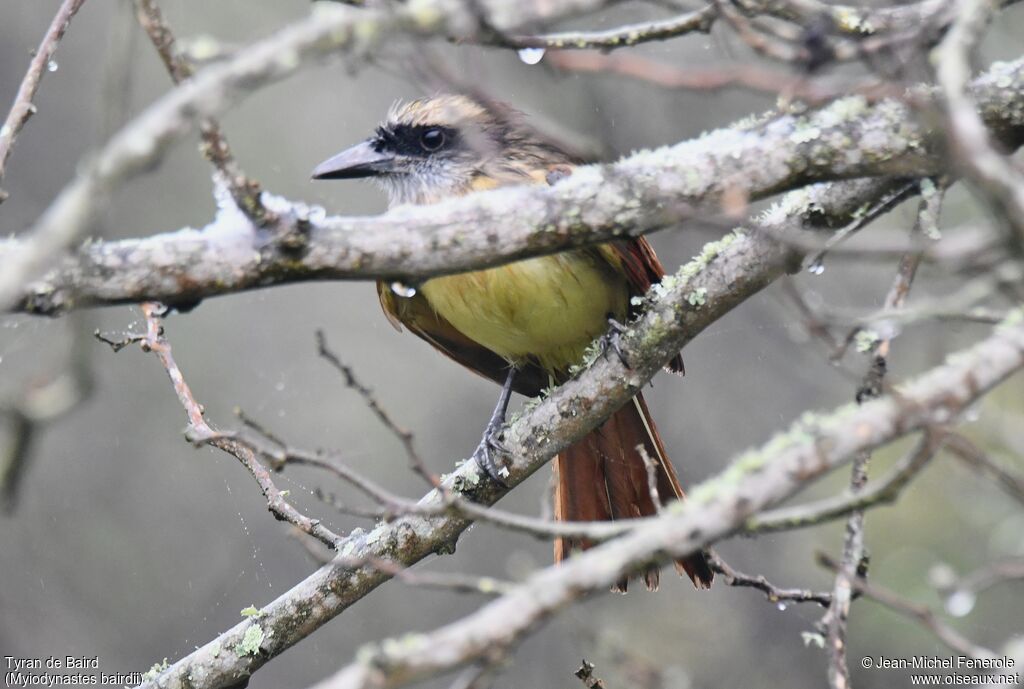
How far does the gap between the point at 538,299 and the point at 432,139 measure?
2.95 ft

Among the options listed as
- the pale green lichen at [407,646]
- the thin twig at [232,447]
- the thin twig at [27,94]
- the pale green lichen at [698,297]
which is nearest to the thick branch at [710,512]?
the pale green lichen at [407,646]

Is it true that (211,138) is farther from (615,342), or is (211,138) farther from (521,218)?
(615,342)

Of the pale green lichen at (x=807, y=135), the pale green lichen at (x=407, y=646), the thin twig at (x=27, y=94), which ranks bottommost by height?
the pale green lichen at (x=407, y=646)

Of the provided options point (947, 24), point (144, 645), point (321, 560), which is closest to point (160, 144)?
point (321, 560)

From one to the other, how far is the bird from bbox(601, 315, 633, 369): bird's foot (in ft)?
0.93

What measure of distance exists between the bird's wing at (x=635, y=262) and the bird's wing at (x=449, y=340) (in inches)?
29.0

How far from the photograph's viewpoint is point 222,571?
7633 millimetres

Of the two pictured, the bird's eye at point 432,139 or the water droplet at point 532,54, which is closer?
the water droplet at point 532,54

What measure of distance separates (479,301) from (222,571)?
4.15 meters

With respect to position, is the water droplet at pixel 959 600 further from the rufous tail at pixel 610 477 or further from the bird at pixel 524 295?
the rufous tail at pixel 610 477

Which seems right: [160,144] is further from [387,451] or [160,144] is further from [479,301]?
[387,451]

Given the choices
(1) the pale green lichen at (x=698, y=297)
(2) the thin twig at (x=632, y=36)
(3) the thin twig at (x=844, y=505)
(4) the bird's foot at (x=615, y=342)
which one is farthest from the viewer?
(4) the bird's foot at (x=615, y=342)

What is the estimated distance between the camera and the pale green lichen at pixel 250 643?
3520mm

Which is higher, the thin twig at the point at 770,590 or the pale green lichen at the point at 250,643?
the pale green lichen at the point at 250,643
